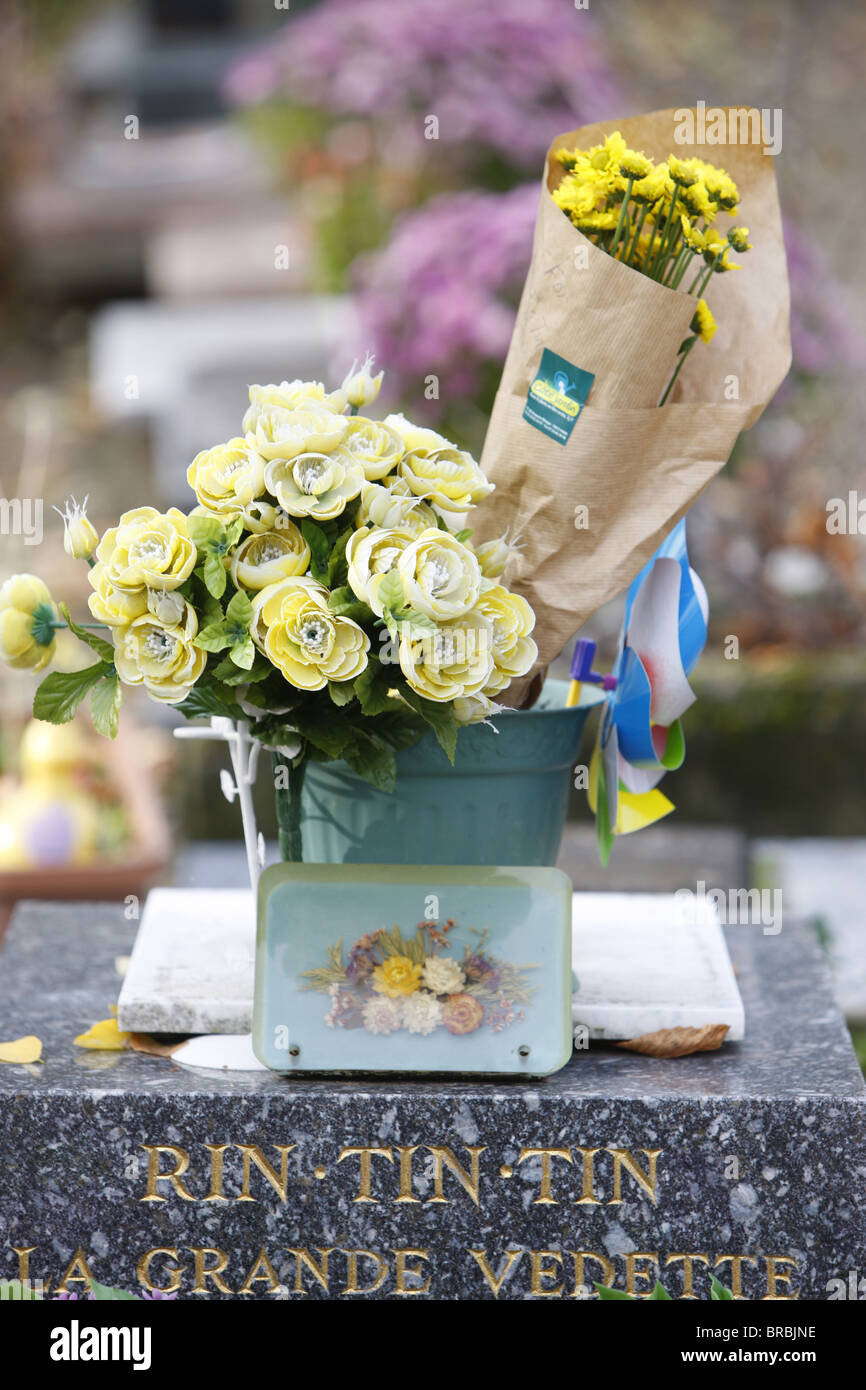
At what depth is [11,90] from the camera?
10.2m

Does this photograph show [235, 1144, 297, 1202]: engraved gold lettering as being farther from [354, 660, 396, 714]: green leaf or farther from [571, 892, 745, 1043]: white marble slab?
[354, 660, 396, 714]: green leaf

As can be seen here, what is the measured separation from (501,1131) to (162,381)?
19.0 feet

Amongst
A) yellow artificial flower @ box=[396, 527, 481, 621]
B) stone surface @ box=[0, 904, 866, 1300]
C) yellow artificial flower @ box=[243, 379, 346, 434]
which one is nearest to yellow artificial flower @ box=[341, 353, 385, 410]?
yellow artificial flower @ box=[243, 379, 346, 434]

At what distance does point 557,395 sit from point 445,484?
0.16m

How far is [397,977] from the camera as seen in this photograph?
64.4 inches

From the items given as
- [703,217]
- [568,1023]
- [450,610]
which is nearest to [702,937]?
[568,1023]

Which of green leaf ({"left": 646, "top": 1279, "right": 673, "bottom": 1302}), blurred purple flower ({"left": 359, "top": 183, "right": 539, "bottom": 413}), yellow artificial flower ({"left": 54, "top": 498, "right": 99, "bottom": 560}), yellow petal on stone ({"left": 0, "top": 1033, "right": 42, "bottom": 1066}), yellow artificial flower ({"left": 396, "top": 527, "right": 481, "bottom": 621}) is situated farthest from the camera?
blurred purple flower ({"left": 359, "top": 183, "right": 539, "bottom": 413})

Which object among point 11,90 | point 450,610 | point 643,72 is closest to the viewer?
point 450,610

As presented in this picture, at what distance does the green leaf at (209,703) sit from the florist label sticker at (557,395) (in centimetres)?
42

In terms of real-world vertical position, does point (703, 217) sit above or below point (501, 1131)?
above

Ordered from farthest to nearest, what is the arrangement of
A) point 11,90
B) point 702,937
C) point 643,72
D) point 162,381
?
1. point 11,90
2. point 162,381
3. point 643,72
4. point 702,937

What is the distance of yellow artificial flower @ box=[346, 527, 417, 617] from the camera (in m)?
1.44

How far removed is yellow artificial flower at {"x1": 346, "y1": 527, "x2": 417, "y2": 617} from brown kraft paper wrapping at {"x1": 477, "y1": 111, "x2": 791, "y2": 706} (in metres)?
0.22

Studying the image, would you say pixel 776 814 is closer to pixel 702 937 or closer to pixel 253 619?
pixel 702 937
